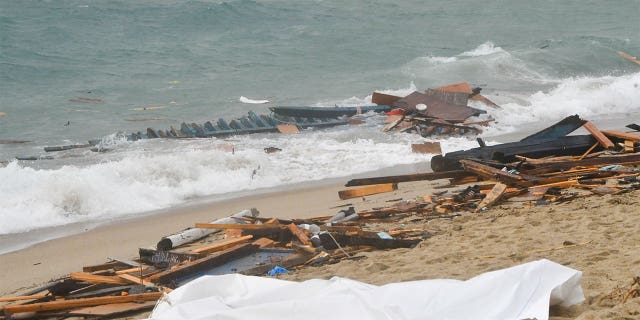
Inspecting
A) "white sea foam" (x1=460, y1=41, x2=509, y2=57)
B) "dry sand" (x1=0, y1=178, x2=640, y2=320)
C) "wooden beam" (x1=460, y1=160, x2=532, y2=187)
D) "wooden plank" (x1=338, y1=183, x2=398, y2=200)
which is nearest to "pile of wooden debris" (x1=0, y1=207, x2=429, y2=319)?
"dry sand" (x1=0, y1=178, x2=640, y2=320)

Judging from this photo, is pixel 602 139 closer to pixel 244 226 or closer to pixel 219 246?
pixel 244 226

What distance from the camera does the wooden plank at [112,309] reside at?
5.93 metres

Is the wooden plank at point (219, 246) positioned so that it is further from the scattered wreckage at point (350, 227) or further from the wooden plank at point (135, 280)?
the wooden plank at point (135, 280)

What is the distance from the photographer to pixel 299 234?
774cm

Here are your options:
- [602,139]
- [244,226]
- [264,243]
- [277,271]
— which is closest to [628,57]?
[602,139]

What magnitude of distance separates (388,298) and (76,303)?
2.95m

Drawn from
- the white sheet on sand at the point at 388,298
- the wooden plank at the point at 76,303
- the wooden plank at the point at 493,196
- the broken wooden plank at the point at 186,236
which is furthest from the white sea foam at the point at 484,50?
the white sheet on sand at the point at 388,298

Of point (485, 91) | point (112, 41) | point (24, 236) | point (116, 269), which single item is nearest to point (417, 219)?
point (116, 269)

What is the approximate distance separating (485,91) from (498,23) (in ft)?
56.4

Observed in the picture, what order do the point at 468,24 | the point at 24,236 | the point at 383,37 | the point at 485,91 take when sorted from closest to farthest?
the point at 24,236
the point at 485,91
the point at 383,37
the point at 468,24

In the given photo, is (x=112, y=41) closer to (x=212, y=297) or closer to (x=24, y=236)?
(x=24, y=236)

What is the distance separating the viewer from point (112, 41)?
31625 millimetres

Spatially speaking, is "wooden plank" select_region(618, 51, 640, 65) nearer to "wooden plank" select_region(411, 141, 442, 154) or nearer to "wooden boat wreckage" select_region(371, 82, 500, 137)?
"wooden boat wreckage" select_region(371, 82, 500, 137)

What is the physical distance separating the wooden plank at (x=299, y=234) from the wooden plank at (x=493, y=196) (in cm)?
208
